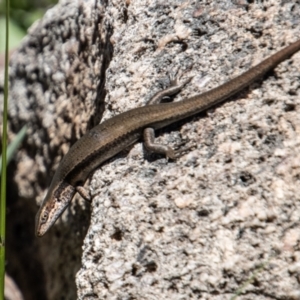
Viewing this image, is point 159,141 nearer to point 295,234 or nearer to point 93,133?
point 93,133

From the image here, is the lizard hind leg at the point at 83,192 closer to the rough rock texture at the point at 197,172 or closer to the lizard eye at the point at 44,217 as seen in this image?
the rough rock texture at the point at 197,172

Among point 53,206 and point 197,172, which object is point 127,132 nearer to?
point 197,172

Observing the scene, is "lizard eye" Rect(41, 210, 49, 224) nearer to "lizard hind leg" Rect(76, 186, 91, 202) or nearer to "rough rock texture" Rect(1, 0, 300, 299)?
"rough rock texture" Rect(1, 0, 300, 299)

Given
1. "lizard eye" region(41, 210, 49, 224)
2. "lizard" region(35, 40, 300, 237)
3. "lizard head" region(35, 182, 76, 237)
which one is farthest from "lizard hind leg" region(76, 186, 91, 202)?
"lizard eye" region(41, 210, 49, 224)

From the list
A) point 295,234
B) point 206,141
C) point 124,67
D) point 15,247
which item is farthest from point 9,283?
point 295,234

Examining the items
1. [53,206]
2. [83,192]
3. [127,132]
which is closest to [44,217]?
[53,206]

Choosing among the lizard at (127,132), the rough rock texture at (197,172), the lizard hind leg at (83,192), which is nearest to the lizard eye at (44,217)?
the lizard at (127,132)
